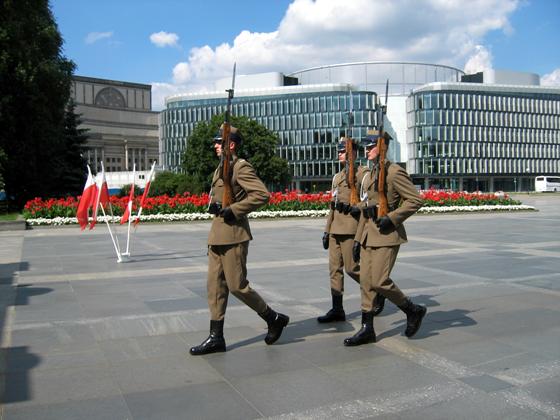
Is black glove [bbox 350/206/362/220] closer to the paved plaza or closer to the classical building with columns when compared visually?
the paved plaza

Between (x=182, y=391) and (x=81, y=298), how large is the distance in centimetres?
417

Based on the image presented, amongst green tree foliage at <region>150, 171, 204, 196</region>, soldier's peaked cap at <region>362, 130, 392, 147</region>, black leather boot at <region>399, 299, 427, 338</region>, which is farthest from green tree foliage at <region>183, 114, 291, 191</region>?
black leather boot at <region>399, 299, 427, 338</region>

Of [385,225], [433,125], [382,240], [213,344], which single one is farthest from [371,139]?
[433,125]

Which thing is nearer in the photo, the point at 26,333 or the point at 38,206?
the point at 26,333

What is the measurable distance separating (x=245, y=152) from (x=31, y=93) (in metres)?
33.6

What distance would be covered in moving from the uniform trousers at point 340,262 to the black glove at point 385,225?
0.90 m

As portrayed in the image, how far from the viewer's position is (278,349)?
538 cm

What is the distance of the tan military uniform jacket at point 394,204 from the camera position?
545 cm

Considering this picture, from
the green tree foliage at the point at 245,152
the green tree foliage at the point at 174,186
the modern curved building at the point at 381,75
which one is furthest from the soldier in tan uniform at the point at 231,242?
the modern curved building at the point at 381,75

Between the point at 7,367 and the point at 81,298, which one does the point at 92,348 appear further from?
the point at 81,298

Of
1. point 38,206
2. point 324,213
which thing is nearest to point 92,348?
point 38,206

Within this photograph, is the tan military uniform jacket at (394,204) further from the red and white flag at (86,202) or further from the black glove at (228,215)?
the red and white flag at (86,202)

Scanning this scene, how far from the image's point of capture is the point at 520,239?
15.4 meters

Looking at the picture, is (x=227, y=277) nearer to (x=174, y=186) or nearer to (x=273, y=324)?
(x=273, y=324)
